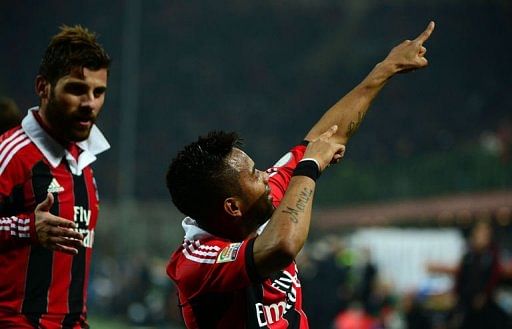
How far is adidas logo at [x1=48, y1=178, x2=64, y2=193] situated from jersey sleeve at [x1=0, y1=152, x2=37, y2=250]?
0.41 feet

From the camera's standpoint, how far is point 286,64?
13898mm

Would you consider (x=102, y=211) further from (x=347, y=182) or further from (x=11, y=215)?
(x=11, y=215)

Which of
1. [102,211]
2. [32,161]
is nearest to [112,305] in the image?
[102,211]

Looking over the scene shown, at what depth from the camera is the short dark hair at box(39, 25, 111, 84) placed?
346 cm

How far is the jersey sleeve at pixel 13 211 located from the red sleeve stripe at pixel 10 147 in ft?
0.06

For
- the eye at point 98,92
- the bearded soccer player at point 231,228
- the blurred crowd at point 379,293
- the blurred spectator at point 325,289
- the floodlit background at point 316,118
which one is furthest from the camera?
the blurred spectator at point 325,289

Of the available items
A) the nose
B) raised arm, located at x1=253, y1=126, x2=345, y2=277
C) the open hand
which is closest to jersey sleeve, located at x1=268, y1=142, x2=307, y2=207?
raised arm, located at x1=253, y1=126, x2=345, y2=277

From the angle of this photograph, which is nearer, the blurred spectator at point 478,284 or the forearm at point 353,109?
the forearm at point 353,109

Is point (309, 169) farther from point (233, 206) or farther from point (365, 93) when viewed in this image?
point (365, 93)

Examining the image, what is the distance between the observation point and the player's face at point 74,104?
3453mm

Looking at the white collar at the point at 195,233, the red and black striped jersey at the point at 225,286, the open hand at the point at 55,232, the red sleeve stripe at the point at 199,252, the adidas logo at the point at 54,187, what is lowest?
the red and black striped jersey at the point at 225,286

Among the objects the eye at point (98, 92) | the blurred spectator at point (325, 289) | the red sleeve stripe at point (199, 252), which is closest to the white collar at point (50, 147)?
the eye at point (98, 92)

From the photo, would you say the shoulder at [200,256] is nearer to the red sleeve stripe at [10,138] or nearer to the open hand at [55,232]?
the open hand at [55,232]

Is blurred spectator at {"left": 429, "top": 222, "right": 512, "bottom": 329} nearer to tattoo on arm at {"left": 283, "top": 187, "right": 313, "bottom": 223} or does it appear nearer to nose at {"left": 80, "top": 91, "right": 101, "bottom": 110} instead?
nose at {"left": 80, "top": 91, "right": 101, "bottom": 110}
